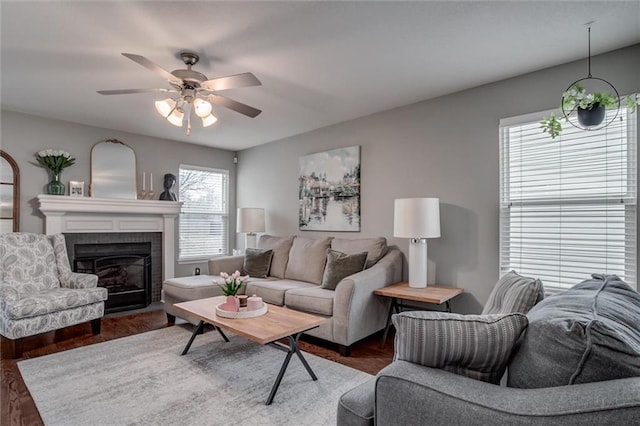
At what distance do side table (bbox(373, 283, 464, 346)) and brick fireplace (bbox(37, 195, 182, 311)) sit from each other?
11.1 ft

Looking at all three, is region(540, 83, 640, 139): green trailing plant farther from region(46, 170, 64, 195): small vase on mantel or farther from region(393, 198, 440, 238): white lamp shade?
region(46, 170, 64, 195): small vase on mantel

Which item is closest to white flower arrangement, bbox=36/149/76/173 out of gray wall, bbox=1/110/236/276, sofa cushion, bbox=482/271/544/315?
gray wall, bbox=1/110/236/276

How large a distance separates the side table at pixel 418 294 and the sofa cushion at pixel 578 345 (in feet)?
5.57

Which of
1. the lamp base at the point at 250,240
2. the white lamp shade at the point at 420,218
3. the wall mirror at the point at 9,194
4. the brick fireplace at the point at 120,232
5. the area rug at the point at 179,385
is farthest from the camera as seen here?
the lamp base at the point at 250,240

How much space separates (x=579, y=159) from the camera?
2699 millimetres

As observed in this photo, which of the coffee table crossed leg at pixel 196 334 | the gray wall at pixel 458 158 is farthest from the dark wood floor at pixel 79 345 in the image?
the gray wall at pixel 458 158

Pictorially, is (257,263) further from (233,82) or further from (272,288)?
(233,82)

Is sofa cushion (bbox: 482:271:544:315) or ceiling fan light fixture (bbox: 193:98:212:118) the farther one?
ceiling fan light fixture (bbox: 193:98:212:118)

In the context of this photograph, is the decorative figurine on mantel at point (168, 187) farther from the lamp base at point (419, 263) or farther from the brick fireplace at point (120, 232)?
the lamp base at point (419, 263)

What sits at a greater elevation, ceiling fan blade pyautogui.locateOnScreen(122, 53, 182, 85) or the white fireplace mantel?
ceiling fan blade pyautogui.locateOnScreen(122, 53, 182, 85)

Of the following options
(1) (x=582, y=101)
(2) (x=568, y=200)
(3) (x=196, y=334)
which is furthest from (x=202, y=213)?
(1) (x=582, y=101)

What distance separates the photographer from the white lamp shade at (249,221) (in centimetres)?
504

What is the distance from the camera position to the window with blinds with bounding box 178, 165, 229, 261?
543 cm

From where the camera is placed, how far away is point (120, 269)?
4727 millimetres
